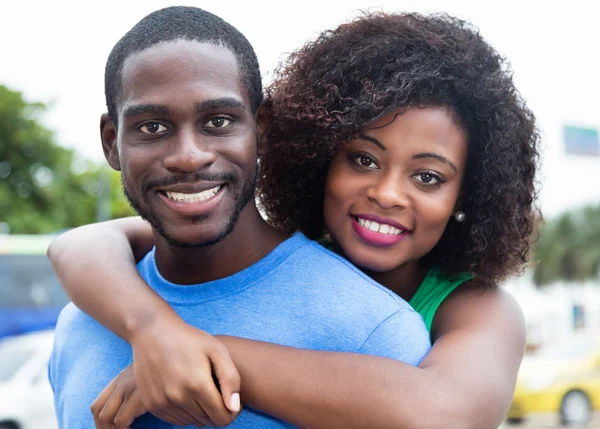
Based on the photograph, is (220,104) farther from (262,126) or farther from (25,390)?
(25,390)

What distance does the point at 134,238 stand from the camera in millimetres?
2518

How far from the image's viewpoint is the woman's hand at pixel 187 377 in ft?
5.18

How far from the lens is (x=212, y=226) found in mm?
1911

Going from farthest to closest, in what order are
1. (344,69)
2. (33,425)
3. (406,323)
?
(33,425) → (344,69) → (406,323)

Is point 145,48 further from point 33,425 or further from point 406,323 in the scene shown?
point 33,425

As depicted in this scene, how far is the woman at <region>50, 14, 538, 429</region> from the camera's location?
1911 millimetres

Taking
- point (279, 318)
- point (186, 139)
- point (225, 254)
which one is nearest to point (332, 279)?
point (279, 318)

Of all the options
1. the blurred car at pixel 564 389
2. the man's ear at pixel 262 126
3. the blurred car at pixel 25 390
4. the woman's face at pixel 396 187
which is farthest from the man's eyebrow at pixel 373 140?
the blurred car at pixel 564 389

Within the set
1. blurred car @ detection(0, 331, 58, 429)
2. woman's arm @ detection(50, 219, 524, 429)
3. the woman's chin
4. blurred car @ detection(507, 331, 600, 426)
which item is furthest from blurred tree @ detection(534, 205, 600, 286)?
woman's arm @ detection(50, 219, 524, 429)

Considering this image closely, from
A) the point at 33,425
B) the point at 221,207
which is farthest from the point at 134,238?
the point at 33,425

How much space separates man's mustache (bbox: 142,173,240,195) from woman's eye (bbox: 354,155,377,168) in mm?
617

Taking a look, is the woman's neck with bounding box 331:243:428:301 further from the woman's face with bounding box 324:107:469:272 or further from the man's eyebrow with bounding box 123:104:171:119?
the man's eyebrow with bounding box 123:104:171:119

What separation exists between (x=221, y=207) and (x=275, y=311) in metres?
0.31

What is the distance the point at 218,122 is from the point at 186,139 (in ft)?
0.35
